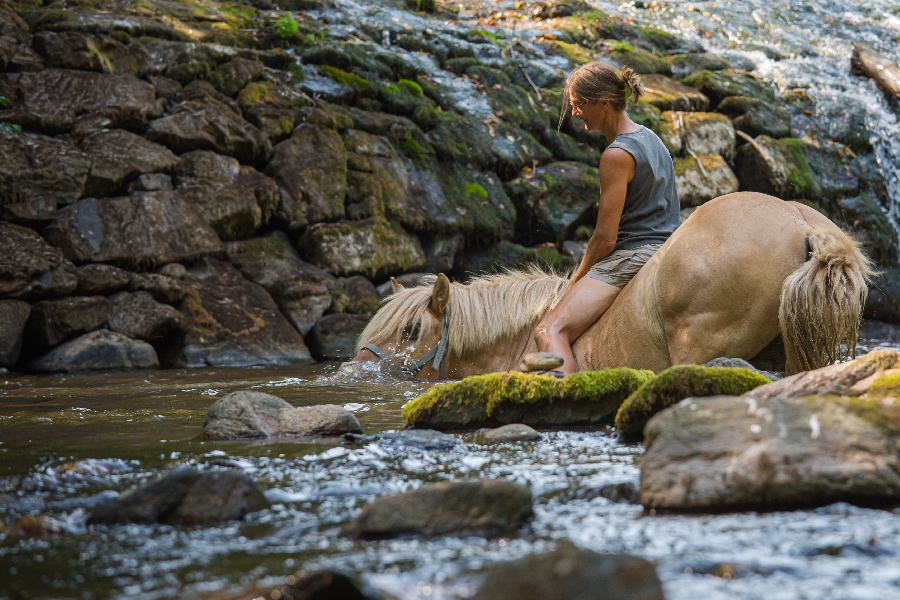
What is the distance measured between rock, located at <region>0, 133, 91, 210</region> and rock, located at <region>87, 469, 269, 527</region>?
6857 mm

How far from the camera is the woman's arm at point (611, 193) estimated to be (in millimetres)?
5312

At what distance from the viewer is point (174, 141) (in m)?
9.10

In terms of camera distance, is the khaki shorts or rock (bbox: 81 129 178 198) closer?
the khaki shorts

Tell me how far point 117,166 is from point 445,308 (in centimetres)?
473

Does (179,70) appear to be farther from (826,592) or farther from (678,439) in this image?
(826,592)

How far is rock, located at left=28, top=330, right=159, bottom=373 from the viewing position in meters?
7.58

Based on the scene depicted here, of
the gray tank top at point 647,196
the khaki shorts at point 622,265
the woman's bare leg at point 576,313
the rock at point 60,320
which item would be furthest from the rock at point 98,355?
the gray tank top at point 647,196

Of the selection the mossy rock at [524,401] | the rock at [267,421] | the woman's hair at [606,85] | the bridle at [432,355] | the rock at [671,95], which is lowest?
the bridle at [432,355]

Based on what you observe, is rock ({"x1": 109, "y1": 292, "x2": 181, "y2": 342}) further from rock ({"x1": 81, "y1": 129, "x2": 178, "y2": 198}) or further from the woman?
the woman

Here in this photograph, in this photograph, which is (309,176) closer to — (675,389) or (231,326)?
(231,326)

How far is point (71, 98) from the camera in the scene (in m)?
8.65

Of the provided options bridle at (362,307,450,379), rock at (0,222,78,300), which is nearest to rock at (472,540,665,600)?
bridle at (362,307,450,379)

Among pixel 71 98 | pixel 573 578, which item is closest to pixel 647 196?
pixel 573 578

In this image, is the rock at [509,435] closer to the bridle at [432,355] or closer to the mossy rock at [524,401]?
the mossy rock at [524,401]
